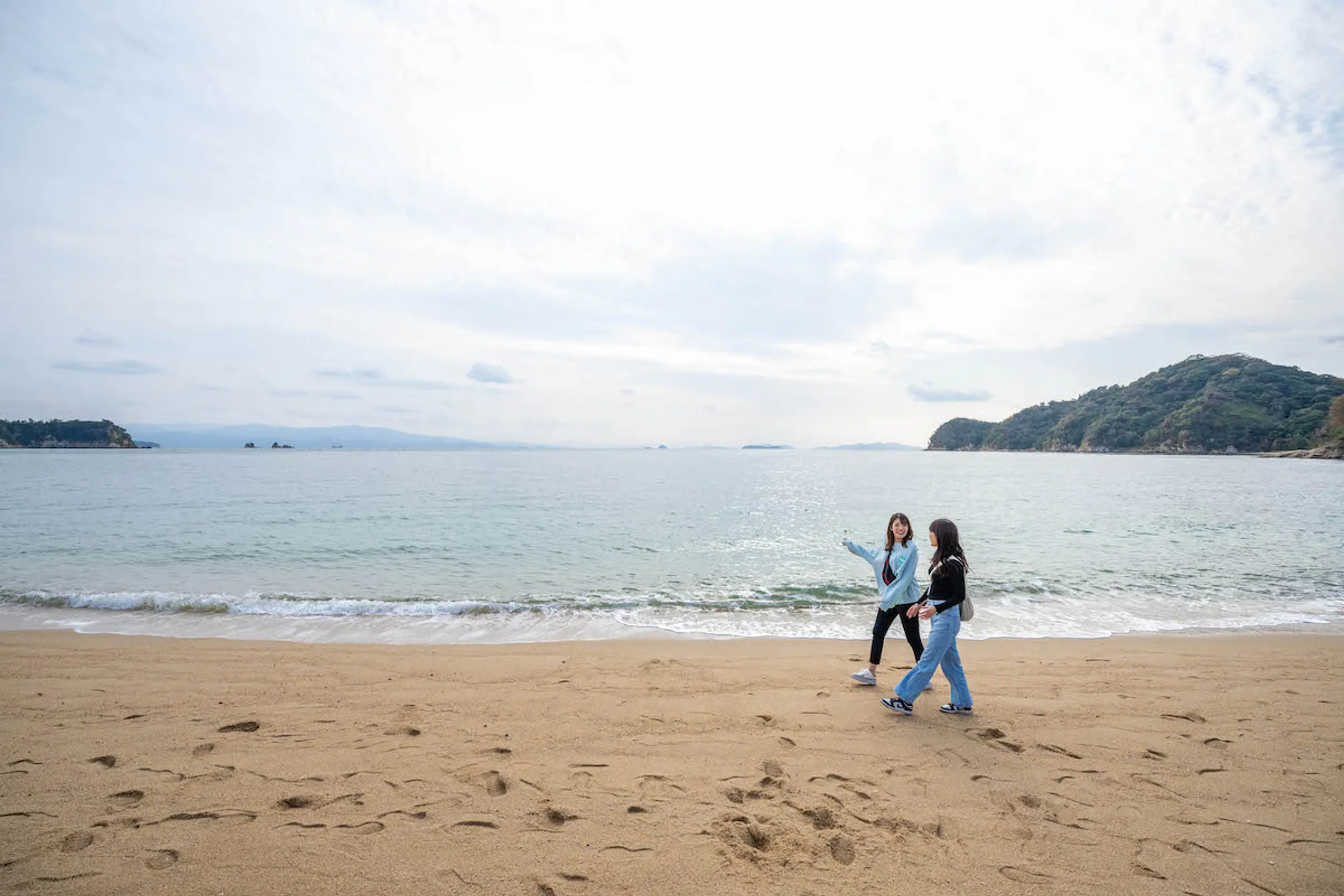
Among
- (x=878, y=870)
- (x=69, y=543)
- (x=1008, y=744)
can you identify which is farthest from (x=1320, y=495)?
(x=69, y=543)

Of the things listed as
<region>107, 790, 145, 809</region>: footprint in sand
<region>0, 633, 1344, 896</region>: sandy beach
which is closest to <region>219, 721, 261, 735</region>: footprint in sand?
<region>0, 633, 1344, 896</region>: sandy beach

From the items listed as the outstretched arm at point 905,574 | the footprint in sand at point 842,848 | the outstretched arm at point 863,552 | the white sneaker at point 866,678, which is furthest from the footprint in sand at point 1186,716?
the footprint in sand at point 842,848

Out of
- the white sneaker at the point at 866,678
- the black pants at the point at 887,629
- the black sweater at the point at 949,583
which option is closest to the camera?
the black sweater at the point at 949,583

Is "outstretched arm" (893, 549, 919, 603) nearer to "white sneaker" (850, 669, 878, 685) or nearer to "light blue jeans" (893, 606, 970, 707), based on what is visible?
"light blue jeans" (893, 606, 970, 707)

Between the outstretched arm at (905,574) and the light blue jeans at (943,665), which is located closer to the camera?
the light blue jeans at (943,665)

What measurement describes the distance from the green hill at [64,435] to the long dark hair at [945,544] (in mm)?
246368

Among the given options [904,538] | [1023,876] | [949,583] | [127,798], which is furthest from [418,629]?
[1023,876]

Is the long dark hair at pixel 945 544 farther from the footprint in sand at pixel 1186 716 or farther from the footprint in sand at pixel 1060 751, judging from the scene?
the footprint in sand at pixel 1186 716

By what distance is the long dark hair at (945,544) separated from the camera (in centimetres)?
638

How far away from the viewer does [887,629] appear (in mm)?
7621

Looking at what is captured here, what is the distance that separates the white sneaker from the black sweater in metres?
1.76

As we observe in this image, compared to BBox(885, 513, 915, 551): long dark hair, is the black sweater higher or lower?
lower

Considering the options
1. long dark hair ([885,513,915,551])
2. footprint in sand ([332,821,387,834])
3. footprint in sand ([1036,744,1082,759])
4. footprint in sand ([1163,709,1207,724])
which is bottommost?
footprint in sand ([332,821,387,834])

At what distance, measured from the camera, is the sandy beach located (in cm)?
391
